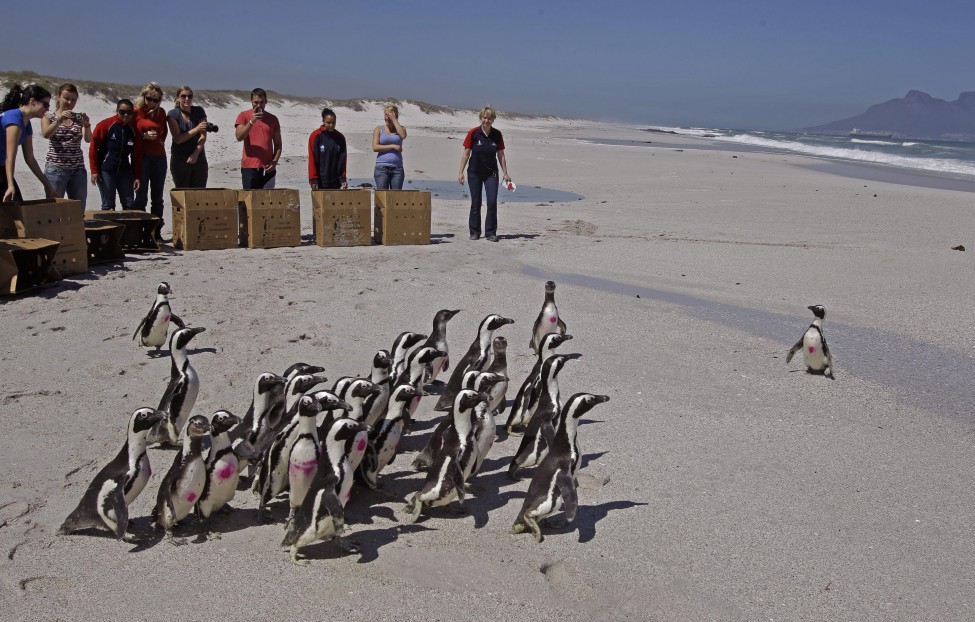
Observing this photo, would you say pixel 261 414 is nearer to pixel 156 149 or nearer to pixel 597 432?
pixel 597 432

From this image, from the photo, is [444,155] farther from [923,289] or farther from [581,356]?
[581,356]

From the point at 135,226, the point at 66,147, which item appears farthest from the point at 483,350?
the point at 66,147

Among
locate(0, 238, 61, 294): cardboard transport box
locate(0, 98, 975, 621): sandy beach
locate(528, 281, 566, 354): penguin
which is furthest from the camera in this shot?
locate(0, 238, 61, 294): cardboard transport box

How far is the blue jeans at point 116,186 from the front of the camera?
Result: 11.0 metres

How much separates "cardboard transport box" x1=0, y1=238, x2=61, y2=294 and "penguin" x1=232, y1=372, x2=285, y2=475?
4.71 m

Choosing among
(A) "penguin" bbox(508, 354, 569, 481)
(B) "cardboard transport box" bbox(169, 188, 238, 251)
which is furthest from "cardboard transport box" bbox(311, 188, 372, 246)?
(A) "penguin" bbox(508, 354, 569, 481)

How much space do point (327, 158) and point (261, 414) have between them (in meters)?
Answer: 7.43

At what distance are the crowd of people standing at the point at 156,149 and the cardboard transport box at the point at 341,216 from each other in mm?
439

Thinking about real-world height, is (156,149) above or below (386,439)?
above

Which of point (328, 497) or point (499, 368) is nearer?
point (328, 497)

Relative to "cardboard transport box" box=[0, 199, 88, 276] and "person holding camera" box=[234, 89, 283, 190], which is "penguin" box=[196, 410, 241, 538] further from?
"person holding camera" box=[234, 89, 283, 190]

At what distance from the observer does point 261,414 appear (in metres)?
5.26

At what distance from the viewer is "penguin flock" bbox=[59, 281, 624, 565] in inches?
168

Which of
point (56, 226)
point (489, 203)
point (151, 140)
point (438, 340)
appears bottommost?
point (438, 340)
